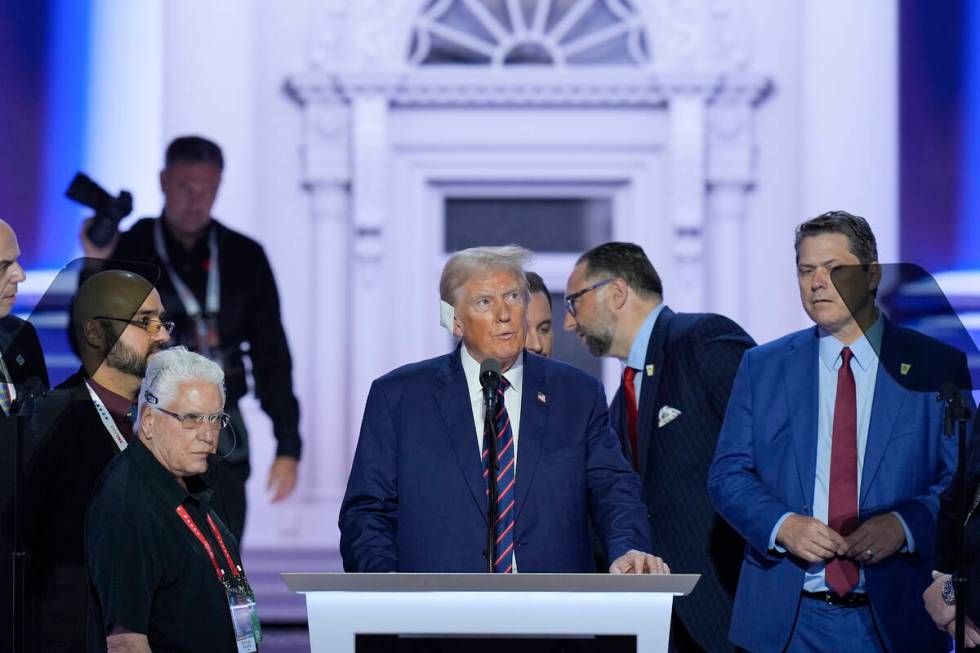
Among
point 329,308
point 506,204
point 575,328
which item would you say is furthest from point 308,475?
point 575,328

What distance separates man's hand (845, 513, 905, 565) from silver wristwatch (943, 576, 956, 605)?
16 cm

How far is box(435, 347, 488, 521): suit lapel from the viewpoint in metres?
3.27

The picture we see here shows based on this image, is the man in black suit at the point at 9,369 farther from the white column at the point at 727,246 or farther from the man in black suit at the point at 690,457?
the white column at the point at 727,246

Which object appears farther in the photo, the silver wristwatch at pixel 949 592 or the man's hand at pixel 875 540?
the man's hand at pixel 875 540

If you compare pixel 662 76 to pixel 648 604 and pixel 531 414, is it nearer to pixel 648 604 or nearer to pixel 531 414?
pixel 531 414

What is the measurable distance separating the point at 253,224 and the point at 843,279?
4800 millimetres

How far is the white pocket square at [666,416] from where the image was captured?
408 cm

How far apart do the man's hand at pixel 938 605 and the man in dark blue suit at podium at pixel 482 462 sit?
0.64 meters

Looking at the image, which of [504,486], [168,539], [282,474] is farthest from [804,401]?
[282,474]

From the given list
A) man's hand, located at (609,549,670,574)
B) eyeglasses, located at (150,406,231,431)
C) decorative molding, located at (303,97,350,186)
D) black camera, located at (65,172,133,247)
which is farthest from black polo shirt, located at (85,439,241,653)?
decorative molding, located at (303,97,350,186)

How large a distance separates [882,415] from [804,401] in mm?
187

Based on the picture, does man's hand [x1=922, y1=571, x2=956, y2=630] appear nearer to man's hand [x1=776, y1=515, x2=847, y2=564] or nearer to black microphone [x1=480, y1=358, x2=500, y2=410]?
man's hand [x1=776, y1=515, x2=847, y2=564]

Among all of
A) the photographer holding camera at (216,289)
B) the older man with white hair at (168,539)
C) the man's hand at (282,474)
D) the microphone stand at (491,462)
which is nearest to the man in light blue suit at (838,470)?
the microphone stand at (491,462)

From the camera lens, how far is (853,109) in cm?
756
